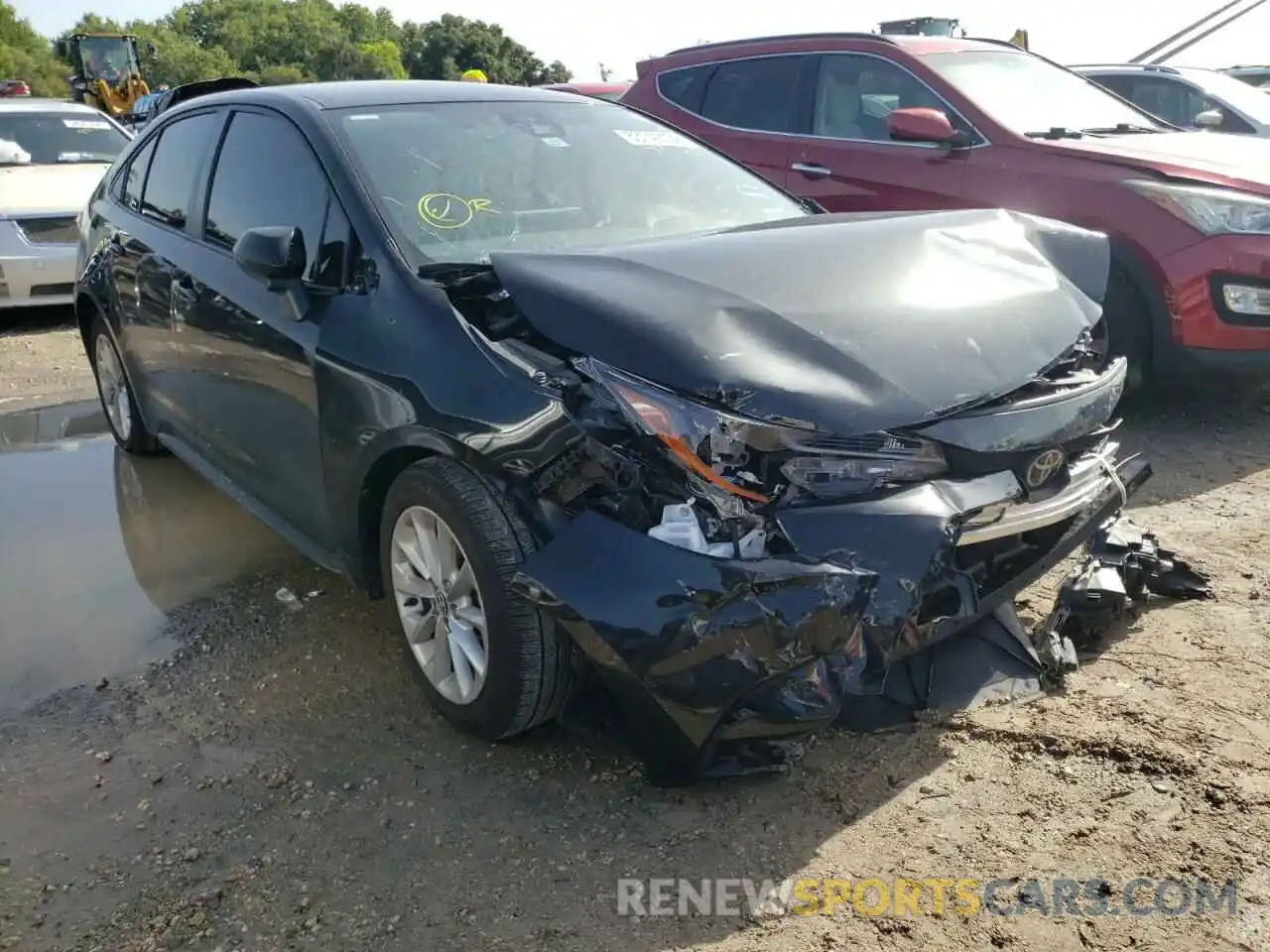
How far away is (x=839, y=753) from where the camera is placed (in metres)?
2.78

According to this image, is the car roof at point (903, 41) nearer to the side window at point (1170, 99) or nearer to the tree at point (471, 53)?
the side window at point (1170, 99)

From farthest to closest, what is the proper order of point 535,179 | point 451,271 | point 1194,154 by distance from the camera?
point 1194,154
point 535,179
point 451,271

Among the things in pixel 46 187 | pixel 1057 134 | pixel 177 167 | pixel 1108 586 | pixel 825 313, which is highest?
pixel 177 167

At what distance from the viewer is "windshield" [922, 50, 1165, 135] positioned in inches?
231

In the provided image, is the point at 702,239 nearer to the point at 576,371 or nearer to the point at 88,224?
the point at 576,371

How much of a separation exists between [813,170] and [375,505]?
4008 millimetres

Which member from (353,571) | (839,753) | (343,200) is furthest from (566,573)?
(343,200)

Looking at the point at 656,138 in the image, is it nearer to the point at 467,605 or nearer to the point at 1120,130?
the point at 467,605

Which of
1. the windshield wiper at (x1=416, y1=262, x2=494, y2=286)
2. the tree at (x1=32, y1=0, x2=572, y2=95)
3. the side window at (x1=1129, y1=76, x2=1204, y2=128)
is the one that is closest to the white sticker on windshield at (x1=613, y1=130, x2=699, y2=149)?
the windshield wiper at (x1=416, y1=262, x2=494, y2=286)

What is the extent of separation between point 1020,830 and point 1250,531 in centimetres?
212

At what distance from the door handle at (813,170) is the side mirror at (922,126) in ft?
2.06

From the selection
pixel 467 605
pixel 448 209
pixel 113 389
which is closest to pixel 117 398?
pixel 113 389

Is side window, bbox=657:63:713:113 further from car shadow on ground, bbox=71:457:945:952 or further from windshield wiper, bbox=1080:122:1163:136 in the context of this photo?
car shadow on ground, bbox=71:457:945:952

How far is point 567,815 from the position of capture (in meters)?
2.64
